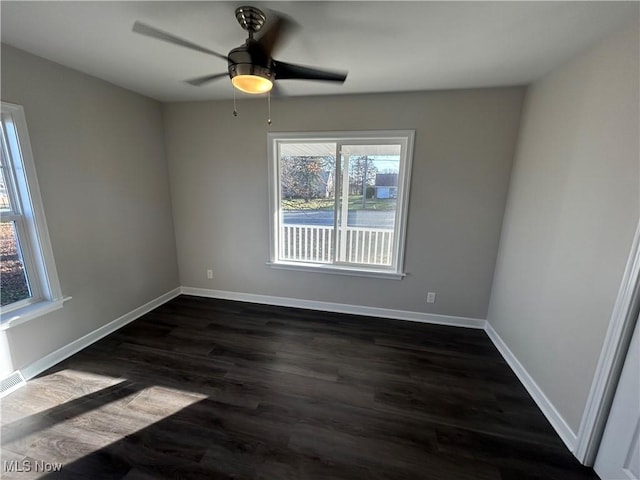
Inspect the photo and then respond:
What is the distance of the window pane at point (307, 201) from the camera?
117 inches

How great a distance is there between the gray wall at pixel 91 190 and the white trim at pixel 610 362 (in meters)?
3.76

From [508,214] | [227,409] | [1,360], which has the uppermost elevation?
[508,214]

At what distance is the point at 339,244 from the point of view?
123 inches

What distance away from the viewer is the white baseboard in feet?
6.84

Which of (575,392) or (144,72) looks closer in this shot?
(575,392)

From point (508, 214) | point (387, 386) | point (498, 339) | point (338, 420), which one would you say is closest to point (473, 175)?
point (508, 214)

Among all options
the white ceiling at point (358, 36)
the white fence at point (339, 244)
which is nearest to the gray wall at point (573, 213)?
the white ceiling at point (358, 36)

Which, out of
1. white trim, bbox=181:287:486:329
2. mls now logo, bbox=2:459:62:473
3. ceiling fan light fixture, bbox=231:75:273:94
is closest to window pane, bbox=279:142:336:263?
white trim, bbox=181:287:486:329

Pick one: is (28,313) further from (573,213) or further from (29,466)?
(573,213)

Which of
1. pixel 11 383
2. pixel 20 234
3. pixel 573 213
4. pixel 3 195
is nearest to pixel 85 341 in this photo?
pixel 11 383

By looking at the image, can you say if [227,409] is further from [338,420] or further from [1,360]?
[1,360]

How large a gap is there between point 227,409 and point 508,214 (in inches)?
114

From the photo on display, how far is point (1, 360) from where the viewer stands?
190cm

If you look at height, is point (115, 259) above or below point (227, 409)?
above
